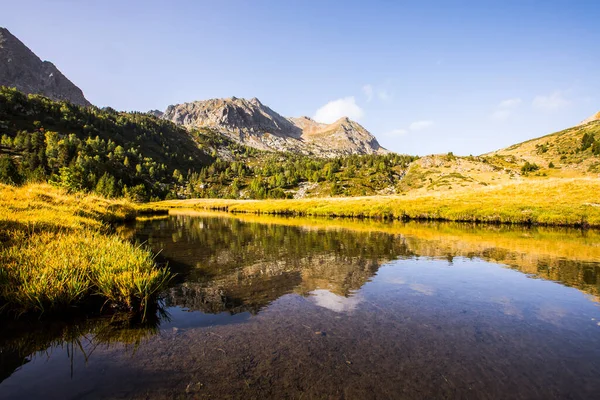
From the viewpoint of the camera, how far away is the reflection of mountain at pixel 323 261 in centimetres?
Answer: 1238

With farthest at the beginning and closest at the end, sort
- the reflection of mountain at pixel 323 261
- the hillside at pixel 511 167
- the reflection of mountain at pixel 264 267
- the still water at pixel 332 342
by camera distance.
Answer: the hillside at pixel 511 167 → the reflection of mountain at pixel 323 261 → the reflection of mountain at pixel 264 267 → the still water at pixel 332 342

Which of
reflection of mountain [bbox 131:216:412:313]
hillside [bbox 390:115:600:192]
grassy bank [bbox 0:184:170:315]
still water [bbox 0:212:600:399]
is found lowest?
reflection of mountain [bbox 131:216:412:313]

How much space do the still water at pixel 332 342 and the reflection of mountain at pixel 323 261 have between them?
0.17 metres

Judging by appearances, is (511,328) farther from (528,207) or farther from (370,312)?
(528,207)

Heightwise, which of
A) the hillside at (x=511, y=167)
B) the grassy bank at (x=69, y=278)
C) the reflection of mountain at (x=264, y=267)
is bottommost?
the reflection of mountain at (x=264, y=267)

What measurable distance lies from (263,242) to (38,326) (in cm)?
1918

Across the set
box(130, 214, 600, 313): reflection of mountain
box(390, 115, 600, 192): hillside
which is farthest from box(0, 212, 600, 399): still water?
box(390, 115, 600, 192): hillside

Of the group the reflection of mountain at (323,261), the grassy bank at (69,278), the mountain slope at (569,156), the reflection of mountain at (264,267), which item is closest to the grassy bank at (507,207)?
the reflection of mountain at (323,261)

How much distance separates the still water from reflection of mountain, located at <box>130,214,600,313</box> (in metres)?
0.17

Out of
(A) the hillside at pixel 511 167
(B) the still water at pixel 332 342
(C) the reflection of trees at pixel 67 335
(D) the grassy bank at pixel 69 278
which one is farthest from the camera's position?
(A) the hillside at pixel 511 167

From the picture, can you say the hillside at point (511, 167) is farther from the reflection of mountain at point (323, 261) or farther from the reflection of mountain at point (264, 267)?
the reflection of mountain at point (264, 267)

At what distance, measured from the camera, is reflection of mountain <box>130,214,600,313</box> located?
12.4 m

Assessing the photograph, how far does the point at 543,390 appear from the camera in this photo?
6.01 metres

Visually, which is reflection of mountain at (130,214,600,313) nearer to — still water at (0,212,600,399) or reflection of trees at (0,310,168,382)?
still water at (0,212,600,399)
